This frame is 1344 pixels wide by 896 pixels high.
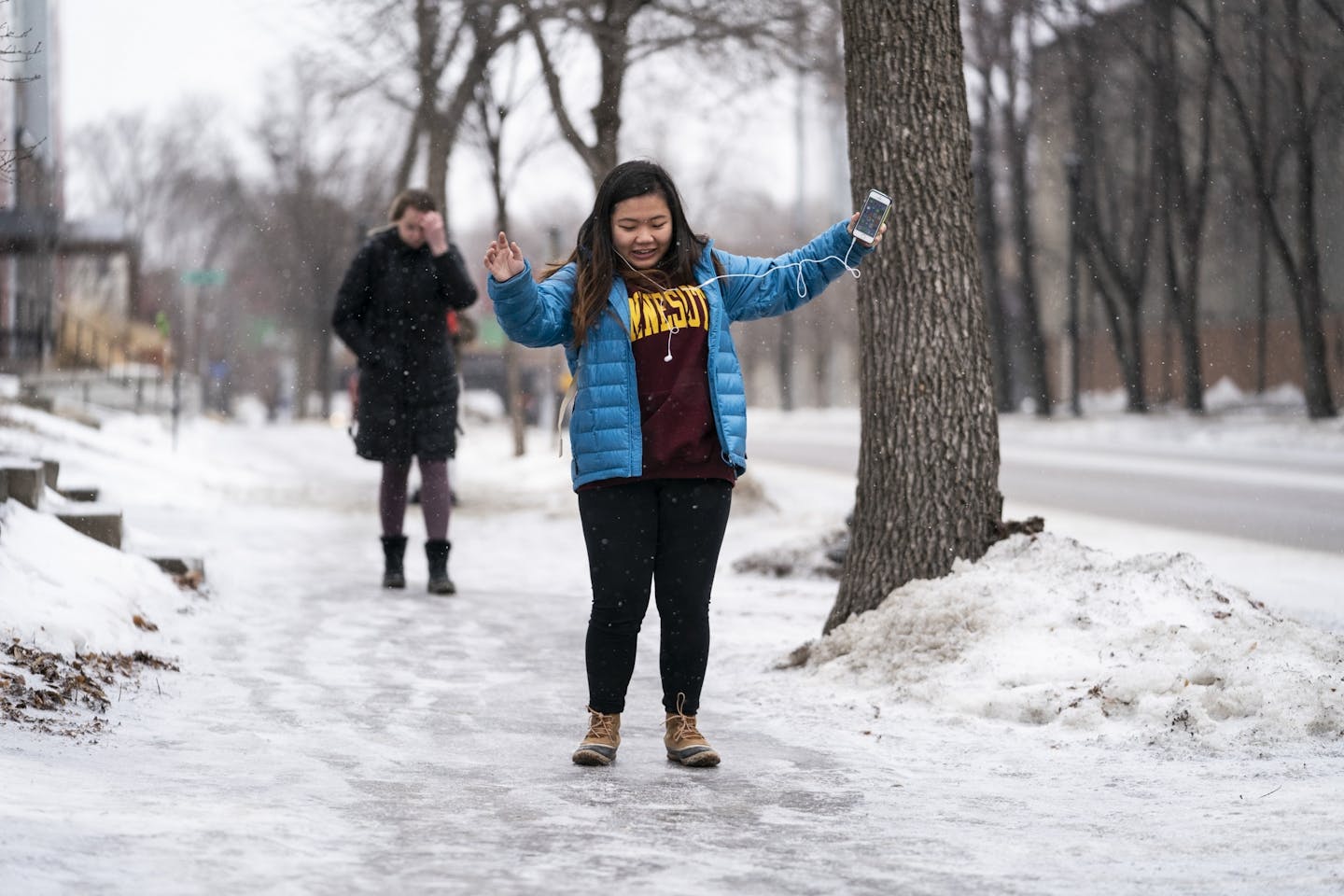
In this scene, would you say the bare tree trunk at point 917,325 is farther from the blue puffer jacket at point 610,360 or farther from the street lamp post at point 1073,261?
the street lamp post at point 1073,261

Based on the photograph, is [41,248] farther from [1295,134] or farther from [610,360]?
[610,360]

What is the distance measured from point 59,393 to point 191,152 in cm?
4148

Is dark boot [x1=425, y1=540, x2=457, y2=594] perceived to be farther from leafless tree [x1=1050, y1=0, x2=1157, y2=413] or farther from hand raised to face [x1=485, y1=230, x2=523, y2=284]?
leafless tree [x1=1050, y1=0, x2=1157, y2=413]

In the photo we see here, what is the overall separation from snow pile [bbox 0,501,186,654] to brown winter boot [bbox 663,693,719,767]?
89.3 inches

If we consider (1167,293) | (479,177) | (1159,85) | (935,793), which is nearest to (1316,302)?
(1159,85)

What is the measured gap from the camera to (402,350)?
8.57 meters

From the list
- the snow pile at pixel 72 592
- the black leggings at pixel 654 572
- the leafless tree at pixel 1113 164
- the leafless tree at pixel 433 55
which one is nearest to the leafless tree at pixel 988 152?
the leafless tree at pixel 1113 164

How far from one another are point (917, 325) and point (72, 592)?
3.52m

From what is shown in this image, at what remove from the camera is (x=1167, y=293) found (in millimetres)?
37906

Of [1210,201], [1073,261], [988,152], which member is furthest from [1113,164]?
[1210,201]

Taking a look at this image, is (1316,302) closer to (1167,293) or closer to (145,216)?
(1167,293)

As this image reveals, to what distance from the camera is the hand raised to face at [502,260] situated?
4.61m

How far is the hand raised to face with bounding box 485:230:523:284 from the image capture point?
4.61 m

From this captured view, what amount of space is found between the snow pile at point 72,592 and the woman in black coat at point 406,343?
1.36 meters
